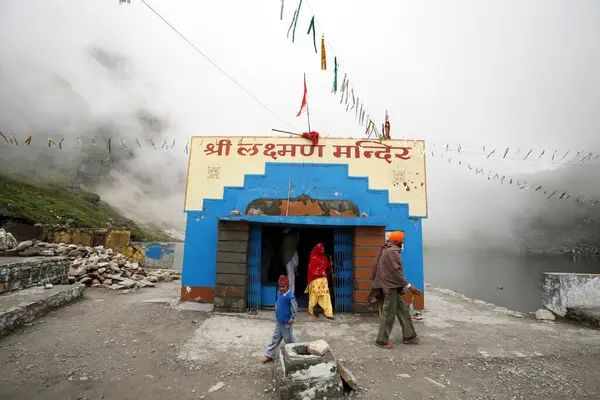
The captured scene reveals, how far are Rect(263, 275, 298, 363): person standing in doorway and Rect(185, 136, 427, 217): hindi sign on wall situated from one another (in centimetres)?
457

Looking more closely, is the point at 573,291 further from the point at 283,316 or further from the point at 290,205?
the point at 283,316

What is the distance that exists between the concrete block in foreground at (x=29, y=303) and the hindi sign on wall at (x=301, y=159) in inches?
129

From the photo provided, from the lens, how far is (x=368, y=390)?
3385 mm

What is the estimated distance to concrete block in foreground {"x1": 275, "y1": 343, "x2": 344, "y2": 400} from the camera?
10.1ft

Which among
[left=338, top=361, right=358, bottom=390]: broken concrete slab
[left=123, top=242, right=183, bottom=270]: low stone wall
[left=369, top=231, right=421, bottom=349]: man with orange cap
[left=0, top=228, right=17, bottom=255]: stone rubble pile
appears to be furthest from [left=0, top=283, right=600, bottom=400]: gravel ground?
[left=123, top=242, right=183, bottom=270]: low stone wall

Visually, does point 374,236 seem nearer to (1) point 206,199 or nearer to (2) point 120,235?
(1) point 206,199

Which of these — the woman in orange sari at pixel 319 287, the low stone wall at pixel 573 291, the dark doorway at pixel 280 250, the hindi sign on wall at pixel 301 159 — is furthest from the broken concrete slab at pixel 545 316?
the woman in orange sari at pixel 319 287

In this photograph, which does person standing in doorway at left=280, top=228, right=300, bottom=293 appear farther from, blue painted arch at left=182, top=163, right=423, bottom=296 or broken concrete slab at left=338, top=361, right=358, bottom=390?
broken concrete slab at left=338, top=361, right=358, bottom=390

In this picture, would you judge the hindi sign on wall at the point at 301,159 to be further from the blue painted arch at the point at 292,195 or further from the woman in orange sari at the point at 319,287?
the woman in orange sari at the point at 319,287

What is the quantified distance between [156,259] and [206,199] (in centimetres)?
1048

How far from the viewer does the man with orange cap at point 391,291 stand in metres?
4.71

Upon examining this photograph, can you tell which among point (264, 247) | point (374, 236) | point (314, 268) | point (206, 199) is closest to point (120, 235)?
point (206, 199)

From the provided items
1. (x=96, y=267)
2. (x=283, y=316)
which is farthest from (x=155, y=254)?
(x=283, y=316)

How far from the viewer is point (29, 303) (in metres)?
5.09
